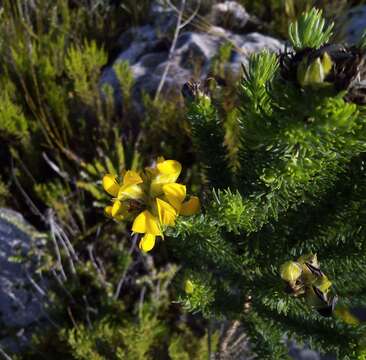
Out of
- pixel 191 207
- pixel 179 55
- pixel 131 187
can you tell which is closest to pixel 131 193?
pixel 131 187

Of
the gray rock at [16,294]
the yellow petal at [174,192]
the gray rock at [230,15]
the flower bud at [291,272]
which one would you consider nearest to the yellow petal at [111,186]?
the yellow petal at [174,192]

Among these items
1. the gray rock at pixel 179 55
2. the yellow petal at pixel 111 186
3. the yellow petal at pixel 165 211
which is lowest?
the gray rock at pixel 179 55

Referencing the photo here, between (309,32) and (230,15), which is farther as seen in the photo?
(230,15)

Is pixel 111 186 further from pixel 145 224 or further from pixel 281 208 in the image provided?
pixel 281 208

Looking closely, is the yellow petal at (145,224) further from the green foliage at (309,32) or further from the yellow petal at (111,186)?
the green foliage at (309,32)

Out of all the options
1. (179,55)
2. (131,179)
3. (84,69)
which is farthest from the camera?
(179,55)

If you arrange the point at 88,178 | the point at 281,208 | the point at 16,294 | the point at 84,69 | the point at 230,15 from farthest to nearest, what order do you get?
the point at 230,15 → the point at 84,69 → the point at 88,178 → the point at 16,294 → the point at 281,208

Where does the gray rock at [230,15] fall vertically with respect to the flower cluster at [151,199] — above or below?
below

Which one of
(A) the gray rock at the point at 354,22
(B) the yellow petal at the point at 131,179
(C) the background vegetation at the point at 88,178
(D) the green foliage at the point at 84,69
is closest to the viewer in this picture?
(B) the yellow petal at the point at 131,179
